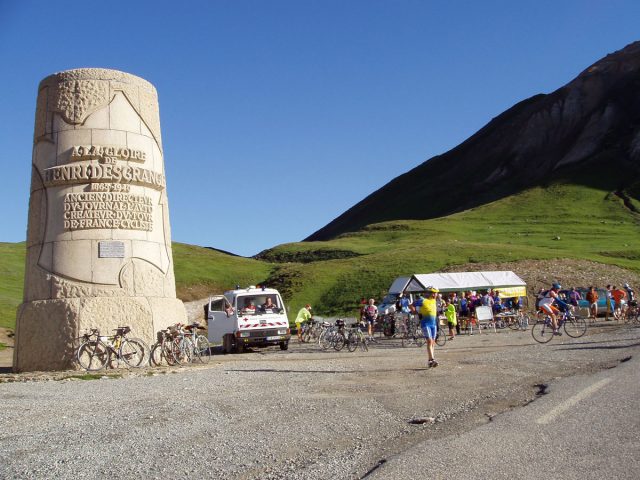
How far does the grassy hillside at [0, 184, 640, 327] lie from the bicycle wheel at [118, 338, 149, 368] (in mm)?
25639

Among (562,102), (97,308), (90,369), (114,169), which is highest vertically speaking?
(562,102)

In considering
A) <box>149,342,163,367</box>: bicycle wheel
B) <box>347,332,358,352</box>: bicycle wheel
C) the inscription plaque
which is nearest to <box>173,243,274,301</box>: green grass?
<box>347,332,358,352</box>: bicycle wheel

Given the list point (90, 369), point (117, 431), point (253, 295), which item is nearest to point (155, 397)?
point (117, 431)

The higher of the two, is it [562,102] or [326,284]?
[562,102]

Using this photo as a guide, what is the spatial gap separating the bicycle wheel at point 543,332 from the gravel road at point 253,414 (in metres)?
5.13

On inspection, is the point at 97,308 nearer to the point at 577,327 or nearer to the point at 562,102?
the point at 577,327

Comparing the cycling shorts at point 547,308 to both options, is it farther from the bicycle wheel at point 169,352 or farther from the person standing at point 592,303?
the person standing at point 592,303

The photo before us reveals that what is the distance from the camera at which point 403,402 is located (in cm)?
1019

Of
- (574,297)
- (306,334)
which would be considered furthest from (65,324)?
(574,297)

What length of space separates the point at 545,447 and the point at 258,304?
68.3ft

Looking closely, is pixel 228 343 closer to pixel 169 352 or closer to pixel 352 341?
pixel 352 341

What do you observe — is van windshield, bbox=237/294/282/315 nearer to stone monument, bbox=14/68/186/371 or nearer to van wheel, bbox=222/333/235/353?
van wheel, bbox=222/333/235/353

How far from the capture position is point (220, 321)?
27.9 meters

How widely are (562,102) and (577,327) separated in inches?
6236
